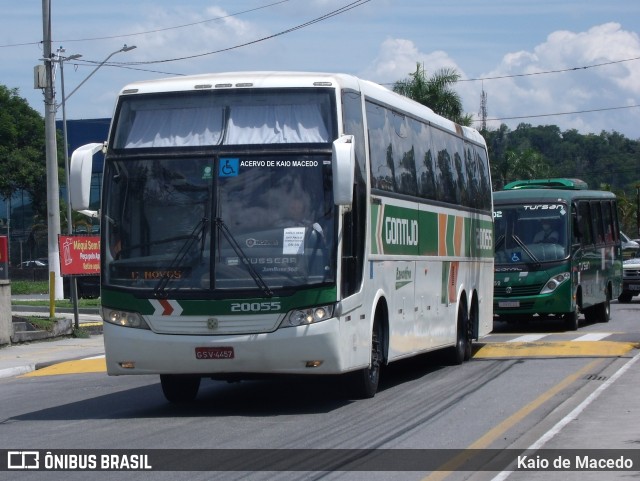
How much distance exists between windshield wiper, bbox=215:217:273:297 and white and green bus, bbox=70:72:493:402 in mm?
13

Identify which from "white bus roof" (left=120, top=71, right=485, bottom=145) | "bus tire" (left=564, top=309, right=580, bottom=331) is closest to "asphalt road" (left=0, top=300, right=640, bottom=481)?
"white bus roof" (left=120, top=71, right=485, bottom=145)

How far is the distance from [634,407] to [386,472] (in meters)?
4.47

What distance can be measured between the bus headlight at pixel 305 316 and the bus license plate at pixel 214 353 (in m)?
0.62

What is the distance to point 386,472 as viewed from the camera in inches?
347

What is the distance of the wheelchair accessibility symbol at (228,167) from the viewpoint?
1205 cm

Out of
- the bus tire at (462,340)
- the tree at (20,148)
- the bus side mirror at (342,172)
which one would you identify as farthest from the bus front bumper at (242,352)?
the tree at (20,148)

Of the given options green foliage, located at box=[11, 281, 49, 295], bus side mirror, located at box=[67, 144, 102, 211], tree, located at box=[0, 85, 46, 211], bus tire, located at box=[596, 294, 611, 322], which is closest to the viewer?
bus side mirror, located at box=[67, 144, 102, 211]

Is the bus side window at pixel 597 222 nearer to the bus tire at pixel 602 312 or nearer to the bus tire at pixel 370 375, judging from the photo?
the bus tire at pixel 602 312

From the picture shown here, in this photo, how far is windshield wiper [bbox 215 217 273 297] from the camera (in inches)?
460

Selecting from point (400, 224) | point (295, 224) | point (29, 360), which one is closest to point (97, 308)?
point (29, 360)

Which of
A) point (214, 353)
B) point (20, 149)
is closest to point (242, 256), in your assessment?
point (214, 353)

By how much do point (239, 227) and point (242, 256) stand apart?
0.31 meters

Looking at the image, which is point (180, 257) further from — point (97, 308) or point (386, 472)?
point (97, 308)

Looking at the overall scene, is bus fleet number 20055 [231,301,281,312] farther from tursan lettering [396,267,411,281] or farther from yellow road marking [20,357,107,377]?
yellow road marking [20,357,107,377]
